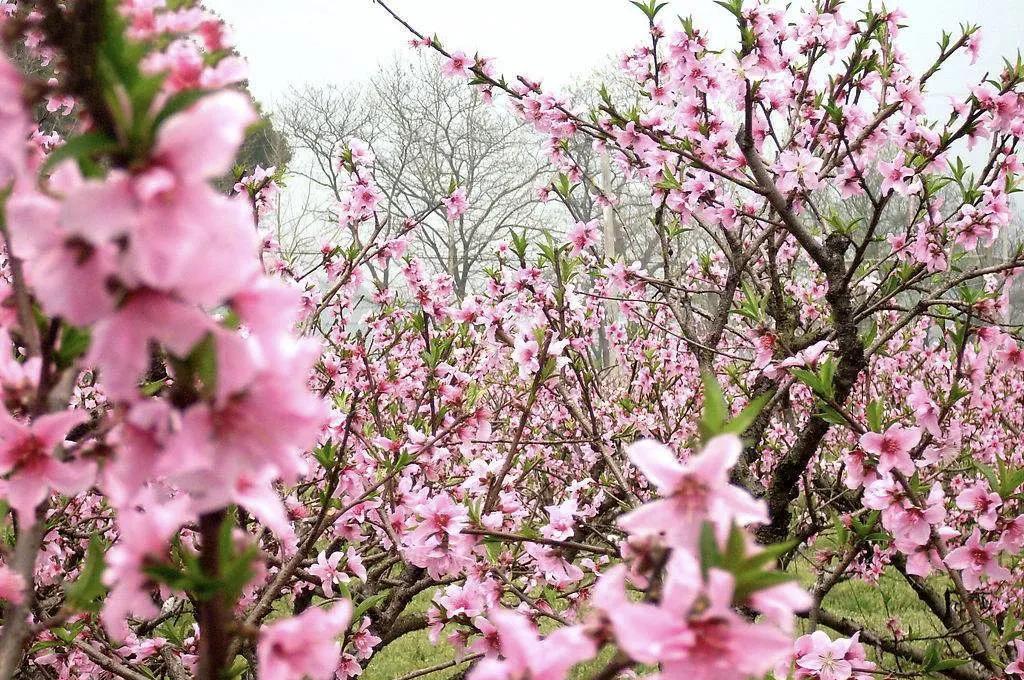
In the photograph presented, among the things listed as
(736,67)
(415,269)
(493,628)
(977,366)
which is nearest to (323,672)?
(493,628)

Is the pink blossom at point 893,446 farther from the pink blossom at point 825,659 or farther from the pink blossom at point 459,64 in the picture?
the pink blossom at point 459,64

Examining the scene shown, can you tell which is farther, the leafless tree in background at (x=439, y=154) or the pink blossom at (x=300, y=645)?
the leafless tree in background at (x=439, y=154)

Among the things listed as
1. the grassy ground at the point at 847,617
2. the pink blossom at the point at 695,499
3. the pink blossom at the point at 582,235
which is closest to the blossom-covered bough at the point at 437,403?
the pink blossom at the point at 695,499

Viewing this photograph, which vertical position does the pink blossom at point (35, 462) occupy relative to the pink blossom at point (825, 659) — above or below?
above

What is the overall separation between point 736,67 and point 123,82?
3.38 meters

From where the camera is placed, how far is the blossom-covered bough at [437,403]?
1.82 ft

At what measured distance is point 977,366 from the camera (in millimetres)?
2756

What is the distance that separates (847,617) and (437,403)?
154 inches

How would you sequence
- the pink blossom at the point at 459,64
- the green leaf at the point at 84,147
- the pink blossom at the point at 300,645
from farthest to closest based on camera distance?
the pink blossom at the point at 459,64 → the pink blossom at the point at 300,645 → the green leaf at the point at 84,147

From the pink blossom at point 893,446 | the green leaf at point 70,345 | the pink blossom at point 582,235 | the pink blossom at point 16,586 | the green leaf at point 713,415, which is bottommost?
the pink blossom at point 16,586

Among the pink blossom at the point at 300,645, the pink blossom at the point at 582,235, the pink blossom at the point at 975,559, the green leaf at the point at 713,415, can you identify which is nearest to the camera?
the pink blossom at the point at 300,645

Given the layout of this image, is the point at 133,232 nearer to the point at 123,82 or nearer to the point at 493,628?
the point at 123,82

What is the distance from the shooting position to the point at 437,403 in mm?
5770

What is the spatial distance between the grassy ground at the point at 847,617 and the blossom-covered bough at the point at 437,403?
108 cm
